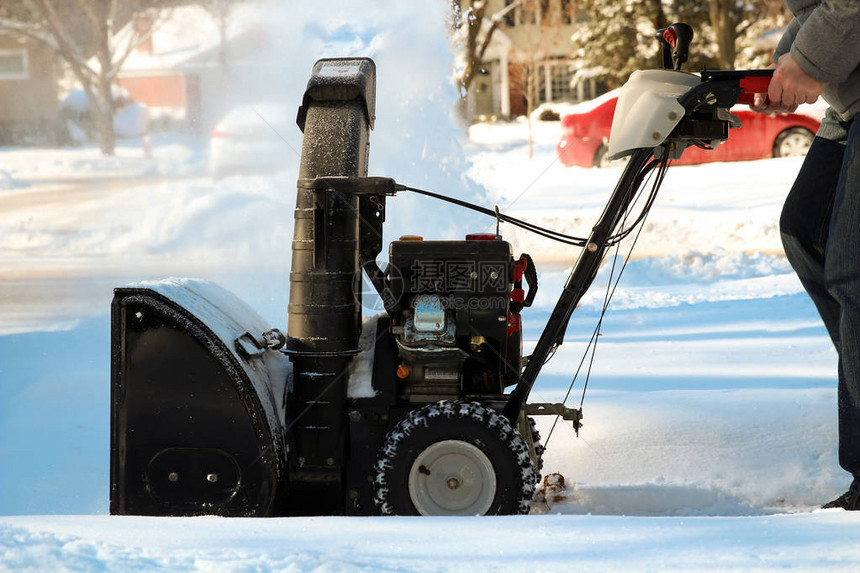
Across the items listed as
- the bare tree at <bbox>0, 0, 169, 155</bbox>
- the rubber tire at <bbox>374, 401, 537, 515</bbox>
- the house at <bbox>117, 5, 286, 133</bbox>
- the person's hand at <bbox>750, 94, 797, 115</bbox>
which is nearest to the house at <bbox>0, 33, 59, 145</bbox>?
the bare tree at <bbox>0, 0, 169, 155</bbox>

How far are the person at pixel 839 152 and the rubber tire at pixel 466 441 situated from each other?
81cm

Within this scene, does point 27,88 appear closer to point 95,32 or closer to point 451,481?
point 95,32

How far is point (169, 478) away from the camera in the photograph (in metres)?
2.44

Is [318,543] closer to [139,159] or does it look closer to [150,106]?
[139,159]

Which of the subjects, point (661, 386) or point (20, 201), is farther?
point (20, 201)

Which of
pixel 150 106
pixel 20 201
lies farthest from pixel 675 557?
pixel 150 106

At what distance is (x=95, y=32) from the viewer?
19.4 metres

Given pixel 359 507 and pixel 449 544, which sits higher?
pixel 449 544

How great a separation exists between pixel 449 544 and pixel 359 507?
93cm

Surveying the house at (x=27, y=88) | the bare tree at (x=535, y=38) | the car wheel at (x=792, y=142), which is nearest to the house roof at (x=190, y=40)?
the house at (x=27, y=88)

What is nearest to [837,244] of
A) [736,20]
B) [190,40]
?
[190,40]

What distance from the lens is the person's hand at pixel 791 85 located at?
89.0 inches

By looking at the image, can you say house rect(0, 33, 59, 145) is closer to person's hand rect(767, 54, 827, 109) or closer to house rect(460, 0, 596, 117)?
house rect(460, 0, 596, 117)

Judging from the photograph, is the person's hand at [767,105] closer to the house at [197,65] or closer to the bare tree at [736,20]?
the house at [197,65]
